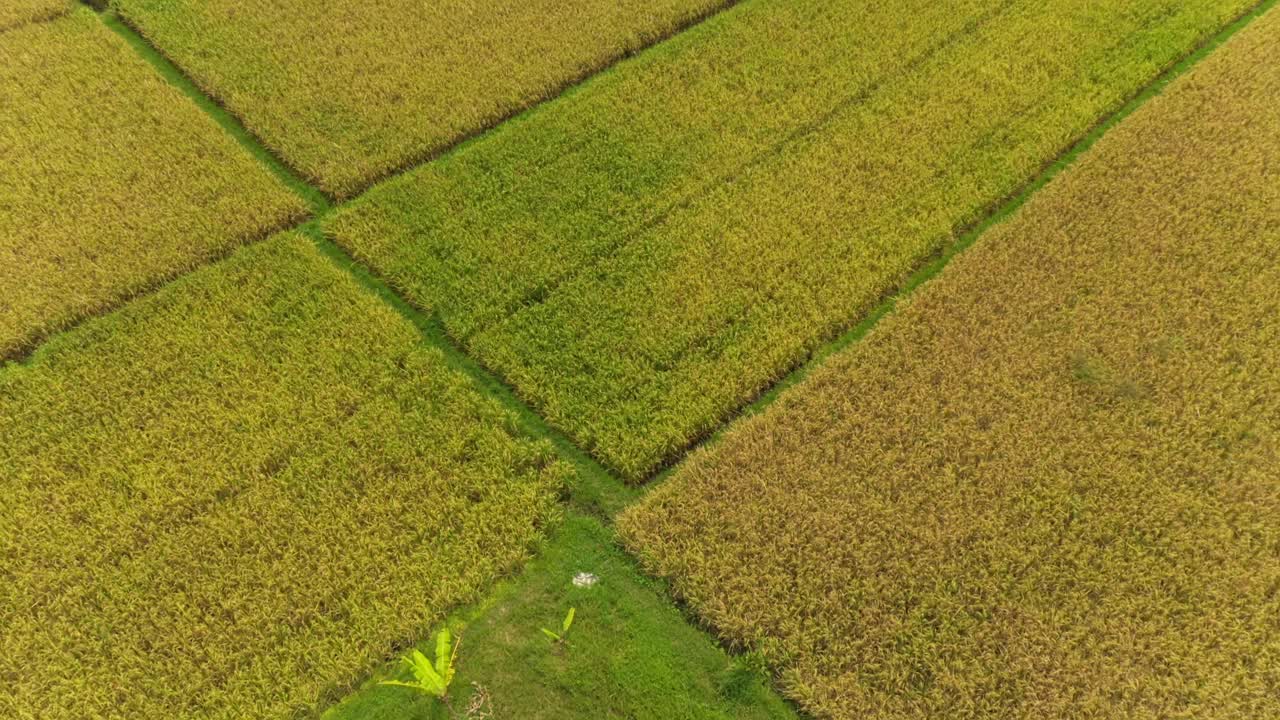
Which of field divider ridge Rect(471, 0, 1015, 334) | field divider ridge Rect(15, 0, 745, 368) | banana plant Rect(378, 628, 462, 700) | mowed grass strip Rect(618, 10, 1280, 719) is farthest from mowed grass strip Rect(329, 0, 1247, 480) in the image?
banana plant Rect(378, 628, 462, 700)

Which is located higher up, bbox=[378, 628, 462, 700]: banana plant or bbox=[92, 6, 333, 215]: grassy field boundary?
bbox=[92, 6, 333, 215]: grassy field boundary

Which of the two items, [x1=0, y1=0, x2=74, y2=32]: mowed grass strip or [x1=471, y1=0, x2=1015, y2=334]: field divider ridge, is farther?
[x1=0, y1=0, x2=74, y2=32]: mowed grass strip

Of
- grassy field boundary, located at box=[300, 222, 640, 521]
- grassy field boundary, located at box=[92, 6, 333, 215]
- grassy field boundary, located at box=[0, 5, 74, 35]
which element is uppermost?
grassy field boundary, located at box=[0, 5, 74, 35]

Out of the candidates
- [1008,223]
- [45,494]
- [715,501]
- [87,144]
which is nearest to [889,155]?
[1008,223]

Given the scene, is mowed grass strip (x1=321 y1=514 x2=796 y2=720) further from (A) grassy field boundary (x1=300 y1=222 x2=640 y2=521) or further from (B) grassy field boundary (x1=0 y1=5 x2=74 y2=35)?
(B) grassy field boundary (x1=0 y1=5 x2=74 y2=35)

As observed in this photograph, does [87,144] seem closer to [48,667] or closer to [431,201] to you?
[431,201]

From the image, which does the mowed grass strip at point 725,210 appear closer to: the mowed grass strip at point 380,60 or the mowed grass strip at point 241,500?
the mowed grass strip at point 380,60

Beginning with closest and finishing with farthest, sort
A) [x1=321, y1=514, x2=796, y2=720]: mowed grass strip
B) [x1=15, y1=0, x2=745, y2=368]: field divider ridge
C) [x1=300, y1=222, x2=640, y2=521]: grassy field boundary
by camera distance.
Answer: [x1=321, y1=514, x2=796, y2=720]: mowed grass strip, [x1=300, y1=222, x2=640, y2=521]: grassy field boundary, [x1=15, y1=0, x2=745, y2=368]: field divider ridge
